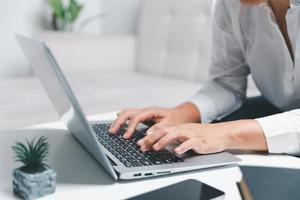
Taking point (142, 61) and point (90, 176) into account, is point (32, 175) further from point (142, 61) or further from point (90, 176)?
point (142, 61)

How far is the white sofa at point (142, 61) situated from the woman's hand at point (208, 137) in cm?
81

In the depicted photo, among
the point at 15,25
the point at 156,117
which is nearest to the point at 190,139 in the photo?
the point at 156,117

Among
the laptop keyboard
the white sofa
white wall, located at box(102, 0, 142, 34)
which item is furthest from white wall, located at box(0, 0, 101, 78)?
the laptop keyboard

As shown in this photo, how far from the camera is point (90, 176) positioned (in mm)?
603

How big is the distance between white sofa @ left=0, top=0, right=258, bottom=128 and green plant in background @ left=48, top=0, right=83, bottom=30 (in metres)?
0.19

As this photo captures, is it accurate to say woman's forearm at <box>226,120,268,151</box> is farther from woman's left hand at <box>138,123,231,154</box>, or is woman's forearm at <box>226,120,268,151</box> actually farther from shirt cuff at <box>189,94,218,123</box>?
shirt cuff at <box>189,94,218,123</box>

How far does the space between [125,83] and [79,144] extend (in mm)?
1294

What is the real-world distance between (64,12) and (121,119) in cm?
185

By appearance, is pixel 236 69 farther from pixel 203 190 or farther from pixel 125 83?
pixel 125 83

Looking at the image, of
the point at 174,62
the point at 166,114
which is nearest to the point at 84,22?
the point at 174,62

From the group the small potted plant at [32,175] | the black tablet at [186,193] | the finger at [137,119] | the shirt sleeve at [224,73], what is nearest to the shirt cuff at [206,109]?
the shirt sleeve at [224,73]

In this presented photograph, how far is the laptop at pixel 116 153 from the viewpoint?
0.54 meters

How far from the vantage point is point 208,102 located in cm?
103

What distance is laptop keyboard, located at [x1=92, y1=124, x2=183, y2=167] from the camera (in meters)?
0.63
